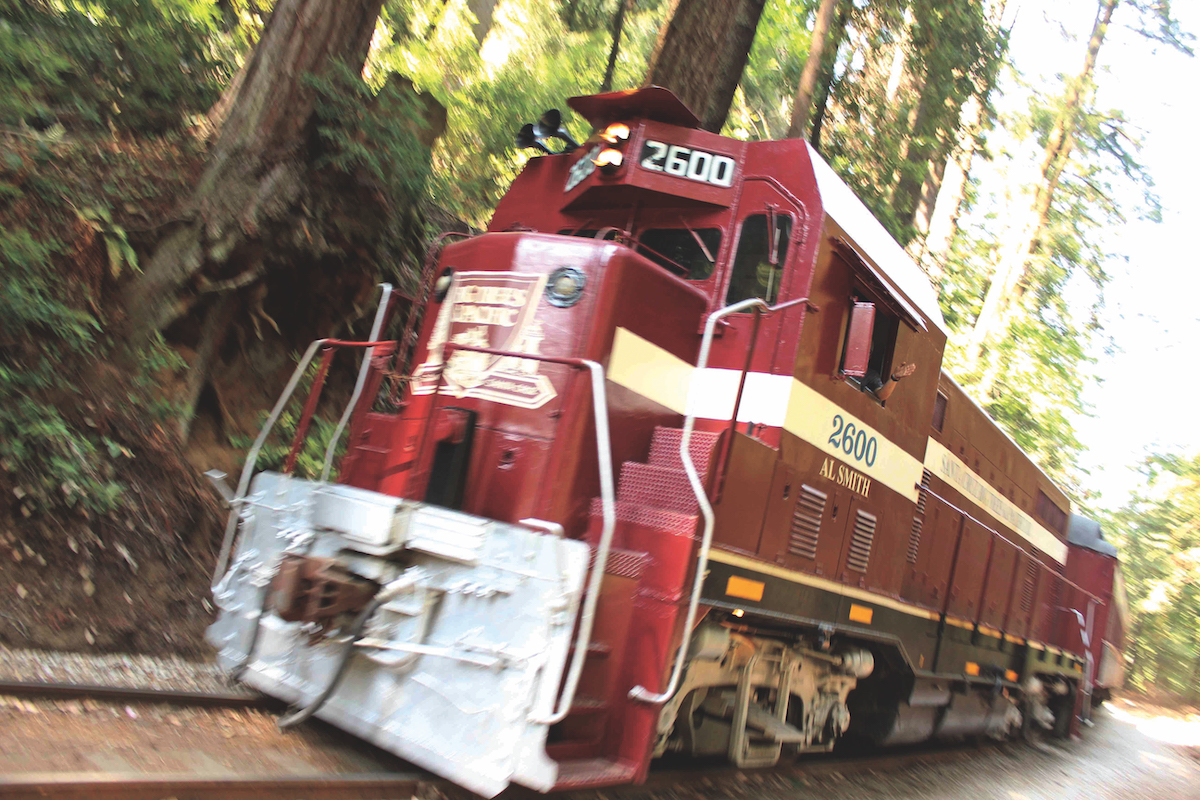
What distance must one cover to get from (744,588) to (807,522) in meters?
0.81

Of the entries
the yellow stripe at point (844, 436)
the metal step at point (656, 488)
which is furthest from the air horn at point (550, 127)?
the metal step at point (656, 488)

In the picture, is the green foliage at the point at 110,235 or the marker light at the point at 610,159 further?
the green foliage at the point at 110,235

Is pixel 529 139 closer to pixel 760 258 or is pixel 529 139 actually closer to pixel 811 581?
pixel 760 258

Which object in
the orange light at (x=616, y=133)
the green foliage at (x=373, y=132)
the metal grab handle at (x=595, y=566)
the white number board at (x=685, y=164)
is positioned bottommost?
→ the metal grab handle at (x=595, y=566)

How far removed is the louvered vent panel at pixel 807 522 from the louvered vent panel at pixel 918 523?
1760 mm

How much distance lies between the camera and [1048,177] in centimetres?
2088

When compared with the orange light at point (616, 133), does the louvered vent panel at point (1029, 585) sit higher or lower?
lower

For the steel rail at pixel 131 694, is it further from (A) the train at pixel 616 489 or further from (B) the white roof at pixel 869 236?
(B) the white roof at pixel 869 236

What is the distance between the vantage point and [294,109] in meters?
6.75

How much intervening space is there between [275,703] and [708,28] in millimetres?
7588

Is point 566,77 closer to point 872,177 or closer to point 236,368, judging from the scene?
point 872,177

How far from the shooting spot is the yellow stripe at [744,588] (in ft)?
13.0

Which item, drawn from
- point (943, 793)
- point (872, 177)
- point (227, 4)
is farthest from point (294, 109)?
point (872, 177)

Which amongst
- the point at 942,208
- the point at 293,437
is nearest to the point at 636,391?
the point at 293,437
